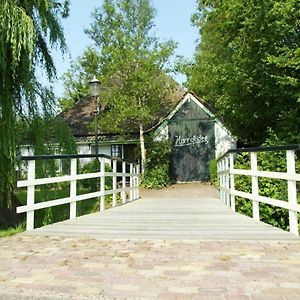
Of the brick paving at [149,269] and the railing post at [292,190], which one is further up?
the railing post at [292,190]

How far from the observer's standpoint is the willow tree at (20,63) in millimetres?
8205

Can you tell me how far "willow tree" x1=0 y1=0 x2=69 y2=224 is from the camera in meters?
8.20

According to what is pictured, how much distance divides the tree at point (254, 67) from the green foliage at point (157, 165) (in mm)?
4091

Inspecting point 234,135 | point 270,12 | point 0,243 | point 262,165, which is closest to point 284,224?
point 262,165

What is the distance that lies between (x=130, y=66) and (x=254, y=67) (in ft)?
20.4

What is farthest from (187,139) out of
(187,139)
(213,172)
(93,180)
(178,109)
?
(93,180)

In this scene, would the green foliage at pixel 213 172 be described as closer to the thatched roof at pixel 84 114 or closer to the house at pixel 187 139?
the house at pixel 187 139

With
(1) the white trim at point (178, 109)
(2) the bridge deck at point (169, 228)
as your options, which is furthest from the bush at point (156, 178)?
(2) the bridge deck at point (169, 228)

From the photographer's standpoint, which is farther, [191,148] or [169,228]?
[191,148]

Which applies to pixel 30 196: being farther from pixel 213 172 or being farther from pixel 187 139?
pixel 187 139

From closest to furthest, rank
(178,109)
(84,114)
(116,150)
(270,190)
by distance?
(270,190) → (178,109) → (116,150) → (84,114)

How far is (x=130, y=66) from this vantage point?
1970cm

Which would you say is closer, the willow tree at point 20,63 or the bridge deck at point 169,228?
the bridge deck at point 169,228

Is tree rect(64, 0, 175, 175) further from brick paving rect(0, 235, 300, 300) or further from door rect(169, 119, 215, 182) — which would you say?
brick paving rect(0, 235, 300, 300)
